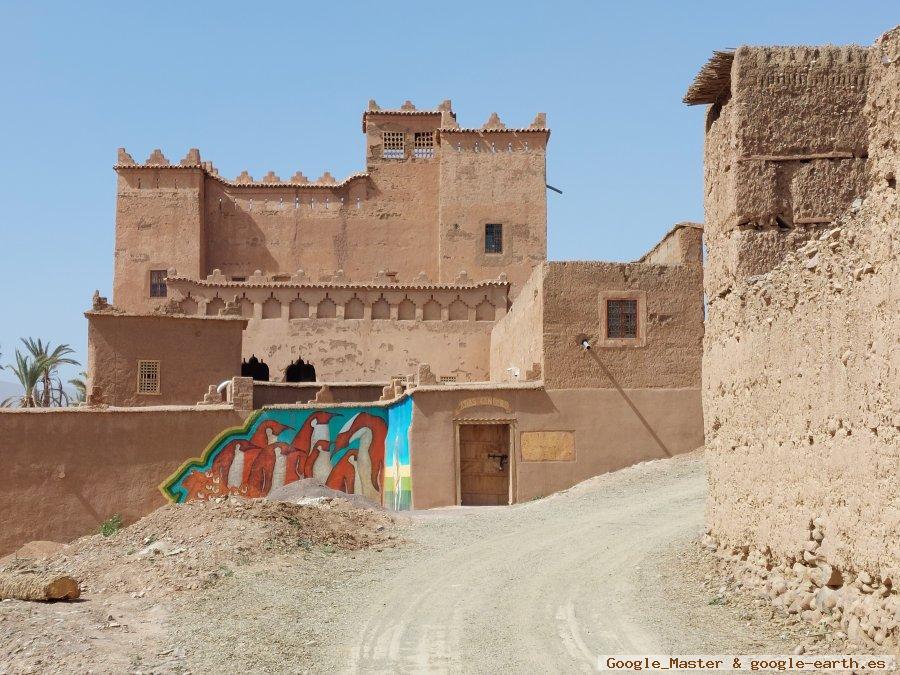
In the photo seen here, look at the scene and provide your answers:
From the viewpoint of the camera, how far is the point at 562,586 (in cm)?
1195

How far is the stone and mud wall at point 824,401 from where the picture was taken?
777cm

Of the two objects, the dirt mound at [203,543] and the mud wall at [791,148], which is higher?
the mud wall at [791,148]

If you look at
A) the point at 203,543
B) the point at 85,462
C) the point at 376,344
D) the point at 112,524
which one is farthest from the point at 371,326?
the point at 203,543

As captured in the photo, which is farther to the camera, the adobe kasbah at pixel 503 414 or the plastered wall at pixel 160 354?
the plastered wall at pixel 160 354

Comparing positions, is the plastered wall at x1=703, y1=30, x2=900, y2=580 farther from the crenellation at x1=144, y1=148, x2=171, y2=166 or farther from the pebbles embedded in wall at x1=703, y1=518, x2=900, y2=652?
the crenellation at x1=144, y1=148, x2=171, y2=166

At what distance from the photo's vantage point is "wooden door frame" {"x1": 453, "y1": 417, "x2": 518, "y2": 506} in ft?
72.5

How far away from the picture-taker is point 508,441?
74.0ft

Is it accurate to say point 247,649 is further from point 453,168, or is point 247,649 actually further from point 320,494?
point 453,168

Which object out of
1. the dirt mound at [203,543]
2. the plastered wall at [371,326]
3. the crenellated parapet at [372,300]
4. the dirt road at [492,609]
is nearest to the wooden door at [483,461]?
the dirt mound at [203,543]

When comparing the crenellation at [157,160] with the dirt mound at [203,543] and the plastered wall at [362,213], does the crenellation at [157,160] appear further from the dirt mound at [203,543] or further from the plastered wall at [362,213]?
the dirt mound at [203,543]

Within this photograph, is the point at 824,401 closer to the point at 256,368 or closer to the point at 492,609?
the point at 492,609

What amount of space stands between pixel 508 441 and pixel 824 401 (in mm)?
13801

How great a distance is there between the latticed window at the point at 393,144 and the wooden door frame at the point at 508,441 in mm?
21200

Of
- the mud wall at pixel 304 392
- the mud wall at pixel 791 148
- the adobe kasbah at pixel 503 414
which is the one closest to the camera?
the adobe kasbah at pixel 503 414
